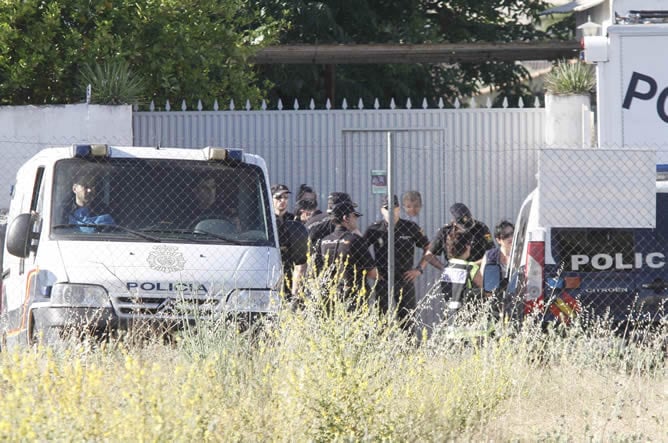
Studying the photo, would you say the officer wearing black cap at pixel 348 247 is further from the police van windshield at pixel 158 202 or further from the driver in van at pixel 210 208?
the driver in van at pixel 210 208

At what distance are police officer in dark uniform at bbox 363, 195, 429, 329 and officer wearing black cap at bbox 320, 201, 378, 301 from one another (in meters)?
0.62

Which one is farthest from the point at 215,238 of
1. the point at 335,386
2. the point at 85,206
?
the point at 335,386

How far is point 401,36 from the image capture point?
2281cm

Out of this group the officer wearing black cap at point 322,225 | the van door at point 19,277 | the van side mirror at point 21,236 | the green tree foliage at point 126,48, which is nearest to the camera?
the van side mirror at point 21,236

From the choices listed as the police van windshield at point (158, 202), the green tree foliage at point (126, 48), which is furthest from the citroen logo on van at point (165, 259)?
the green tree foliage at point (126, 48)

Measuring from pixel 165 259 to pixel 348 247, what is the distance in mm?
2228

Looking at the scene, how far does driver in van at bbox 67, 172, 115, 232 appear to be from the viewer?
922cm

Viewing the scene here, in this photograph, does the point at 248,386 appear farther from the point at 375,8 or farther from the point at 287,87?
the point at 375,8

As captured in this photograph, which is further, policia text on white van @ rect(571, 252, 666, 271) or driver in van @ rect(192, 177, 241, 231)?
policia text on white van @ rect(571, 252, 666, 271)

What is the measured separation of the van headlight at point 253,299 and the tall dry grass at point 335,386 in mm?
267

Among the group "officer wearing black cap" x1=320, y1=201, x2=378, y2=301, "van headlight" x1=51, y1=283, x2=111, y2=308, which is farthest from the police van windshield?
"officer wearing black cap" x1=320, y1=201, x2=378, y2=301

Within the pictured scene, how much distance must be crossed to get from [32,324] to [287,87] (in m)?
13.1

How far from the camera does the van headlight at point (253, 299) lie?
8.79 meters

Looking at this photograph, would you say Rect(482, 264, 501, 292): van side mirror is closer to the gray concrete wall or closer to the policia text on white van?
the policia text on white van
